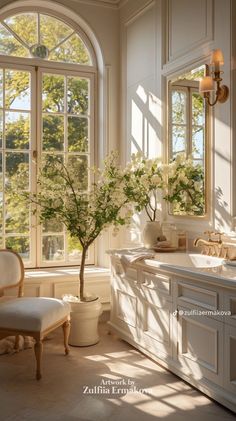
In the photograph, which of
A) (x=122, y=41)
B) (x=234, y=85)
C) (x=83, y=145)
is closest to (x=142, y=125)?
(x=83, y=145)

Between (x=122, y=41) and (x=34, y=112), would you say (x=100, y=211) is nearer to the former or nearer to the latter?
(x=34, y=112)

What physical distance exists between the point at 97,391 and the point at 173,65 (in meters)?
2.51

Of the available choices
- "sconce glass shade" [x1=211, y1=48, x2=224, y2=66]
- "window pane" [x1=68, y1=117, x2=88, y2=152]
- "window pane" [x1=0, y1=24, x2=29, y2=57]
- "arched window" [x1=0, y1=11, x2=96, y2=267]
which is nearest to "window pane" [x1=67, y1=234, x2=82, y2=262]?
"arched window" [x1=0, y1=11, x2=96, y2=267]

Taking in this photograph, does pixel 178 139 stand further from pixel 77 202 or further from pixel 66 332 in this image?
pixel 66 332

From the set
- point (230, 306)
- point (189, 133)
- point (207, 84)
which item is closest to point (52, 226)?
point (189, 133)

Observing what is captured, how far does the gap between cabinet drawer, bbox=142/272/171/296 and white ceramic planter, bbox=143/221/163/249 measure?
381 mm

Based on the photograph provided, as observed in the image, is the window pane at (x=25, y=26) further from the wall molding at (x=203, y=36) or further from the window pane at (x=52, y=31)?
the wall molding at (x=203, y=36)

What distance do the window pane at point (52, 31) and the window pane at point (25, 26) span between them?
7cm

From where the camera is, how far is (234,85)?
2.72 metres

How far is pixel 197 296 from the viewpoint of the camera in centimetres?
241

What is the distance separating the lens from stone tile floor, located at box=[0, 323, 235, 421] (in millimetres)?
2238

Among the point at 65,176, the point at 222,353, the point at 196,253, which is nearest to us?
the point at 222,353

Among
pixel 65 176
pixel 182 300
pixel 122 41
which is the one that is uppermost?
pixel 122 41

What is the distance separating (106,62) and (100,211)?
5.87ft
